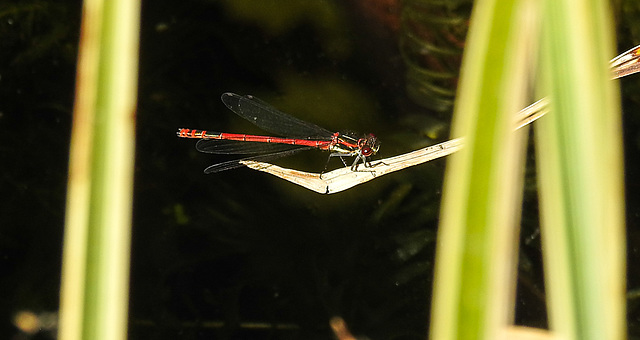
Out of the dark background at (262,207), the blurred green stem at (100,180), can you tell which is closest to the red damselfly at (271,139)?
the dark background at (262,207)

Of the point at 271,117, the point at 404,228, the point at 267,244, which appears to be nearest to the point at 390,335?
the point at 404,228

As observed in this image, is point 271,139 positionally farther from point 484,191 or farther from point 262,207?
point 484,191

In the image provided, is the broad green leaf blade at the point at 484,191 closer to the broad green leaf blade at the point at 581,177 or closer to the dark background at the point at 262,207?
the broad green leaf blade at the point at 581,177

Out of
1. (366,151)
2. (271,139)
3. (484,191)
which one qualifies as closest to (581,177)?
(484,191)

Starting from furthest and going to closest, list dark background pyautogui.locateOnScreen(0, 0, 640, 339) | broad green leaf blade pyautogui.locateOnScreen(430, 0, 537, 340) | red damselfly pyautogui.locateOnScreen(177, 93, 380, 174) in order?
red damselfly pyautogui.locateOnScreen(177, 93, 380, 174)
dark background pyautogui.locateOnScreen(0, 0, 640, 339)
broad green leaf blade pyautogui.locateOnScreen(430, 0, 537, 340)

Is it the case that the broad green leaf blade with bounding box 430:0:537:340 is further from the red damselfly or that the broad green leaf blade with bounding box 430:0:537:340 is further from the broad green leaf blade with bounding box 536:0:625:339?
the red damselfly

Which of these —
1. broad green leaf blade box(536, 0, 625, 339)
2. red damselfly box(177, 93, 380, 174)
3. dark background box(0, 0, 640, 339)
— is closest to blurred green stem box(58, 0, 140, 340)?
broad green leaf blade box(536, 0, 625, 339)

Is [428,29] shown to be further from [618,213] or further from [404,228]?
[618,213]

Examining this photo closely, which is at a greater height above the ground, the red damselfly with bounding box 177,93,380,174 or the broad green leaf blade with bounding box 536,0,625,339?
the red damselfly with bounding box 177,93,380,174
